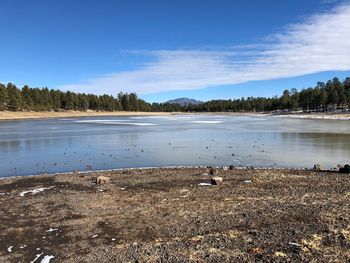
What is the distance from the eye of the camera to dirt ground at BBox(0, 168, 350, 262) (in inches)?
302

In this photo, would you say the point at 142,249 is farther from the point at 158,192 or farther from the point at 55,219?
the point at 158,192

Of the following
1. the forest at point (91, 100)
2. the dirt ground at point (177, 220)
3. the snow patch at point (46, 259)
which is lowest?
the snow patch at point (46, 259)

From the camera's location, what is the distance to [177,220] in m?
9.75

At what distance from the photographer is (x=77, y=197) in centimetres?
1248

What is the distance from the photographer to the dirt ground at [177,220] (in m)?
7.67

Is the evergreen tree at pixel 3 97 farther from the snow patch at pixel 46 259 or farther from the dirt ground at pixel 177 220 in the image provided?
the snow patch at pixel 46 259

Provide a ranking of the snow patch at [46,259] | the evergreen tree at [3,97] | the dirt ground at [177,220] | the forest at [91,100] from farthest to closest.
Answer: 1. the forest at [91,100]
2. the evergreen tree at [3,97]
3. the dirt ground at [177,220]
4. the snow patch at [46,259]

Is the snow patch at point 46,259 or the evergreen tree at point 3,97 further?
the evergreen tree at point 3,97

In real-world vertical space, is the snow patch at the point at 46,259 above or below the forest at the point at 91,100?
below

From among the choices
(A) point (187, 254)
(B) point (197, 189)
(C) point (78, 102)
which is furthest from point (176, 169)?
(C) point (78, 102)

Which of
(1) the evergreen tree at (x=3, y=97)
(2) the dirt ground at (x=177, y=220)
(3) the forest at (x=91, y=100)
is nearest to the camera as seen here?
(2) the dirt ground at (x=177, y=220)

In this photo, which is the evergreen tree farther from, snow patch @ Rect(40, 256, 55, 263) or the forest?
snow patch @ Rect(40, 256, 55, 263)

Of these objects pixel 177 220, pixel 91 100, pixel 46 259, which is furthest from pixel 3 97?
pixel 46 259

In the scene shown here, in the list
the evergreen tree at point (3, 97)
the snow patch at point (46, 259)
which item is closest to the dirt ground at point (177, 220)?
the snow patch at point (46, 259)
